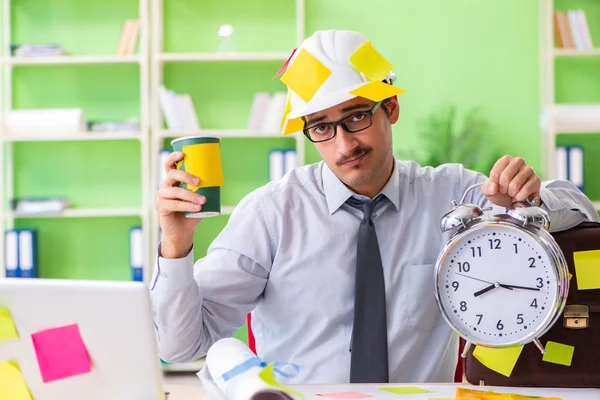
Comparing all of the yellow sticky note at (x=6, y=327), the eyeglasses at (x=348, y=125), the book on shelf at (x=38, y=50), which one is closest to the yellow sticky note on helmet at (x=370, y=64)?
the eyeglasses at (x=348, y=125)

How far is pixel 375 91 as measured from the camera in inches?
62.2

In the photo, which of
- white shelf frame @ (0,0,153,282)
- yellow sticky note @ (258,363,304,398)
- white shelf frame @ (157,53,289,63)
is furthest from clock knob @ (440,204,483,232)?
white shelf frame @ (0,0,153,282)

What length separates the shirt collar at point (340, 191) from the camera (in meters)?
1.81

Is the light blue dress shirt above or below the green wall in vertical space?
below

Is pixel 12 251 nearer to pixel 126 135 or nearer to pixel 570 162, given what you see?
pixel 126 135

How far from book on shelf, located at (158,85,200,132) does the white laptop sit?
10.5 feet

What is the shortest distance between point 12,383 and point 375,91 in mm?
908

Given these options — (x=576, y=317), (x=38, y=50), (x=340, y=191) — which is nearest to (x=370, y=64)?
(x=340, y=191)

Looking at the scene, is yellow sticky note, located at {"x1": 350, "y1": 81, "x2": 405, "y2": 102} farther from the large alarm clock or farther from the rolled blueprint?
the rolled blueprint

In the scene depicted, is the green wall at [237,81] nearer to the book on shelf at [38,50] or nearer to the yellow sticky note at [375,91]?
the book on shelf at [38,50]

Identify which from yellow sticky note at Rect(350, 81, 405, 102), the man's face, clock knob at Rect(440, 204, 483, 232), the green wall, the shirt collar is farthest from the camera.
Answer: the green wall

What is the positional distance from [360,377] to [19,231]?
10.3ft

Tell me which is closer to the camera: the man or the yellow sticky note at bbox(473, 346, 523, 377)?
the yellow sticky note at bbox(473, 346, 523, 377)

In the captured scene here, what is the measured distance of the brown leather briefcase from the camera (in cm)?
140
